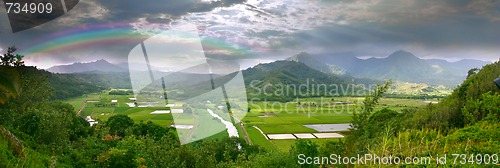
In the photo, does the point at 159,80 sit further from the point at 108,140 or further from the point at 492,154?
the point at 108,140

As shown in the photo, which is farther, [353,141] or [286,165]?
[286,165]

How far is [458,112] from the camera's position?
808 inches

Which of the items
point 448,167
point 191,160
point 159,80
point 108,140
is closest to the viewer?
point 448,167

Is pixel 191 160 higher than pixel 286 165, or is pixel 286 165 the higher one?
pixel 286 165

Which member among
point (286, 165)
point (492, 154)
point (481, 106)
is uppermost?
point (492, 154)

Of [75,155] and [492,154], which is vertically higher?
[492,154]

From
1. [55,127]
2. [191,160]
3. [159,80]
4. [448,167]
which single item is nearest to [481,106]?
[448,167]

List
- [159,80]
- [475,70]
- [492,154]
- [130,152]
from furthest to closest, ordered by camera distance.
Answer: [475,70] → [130,152] → [159,80] → [492,154]

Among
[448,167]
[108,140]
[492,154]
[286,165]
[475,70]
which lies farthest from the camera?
[475,70]

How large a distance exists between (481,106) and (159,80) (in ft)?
56.2

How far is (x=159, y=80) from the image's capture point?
12305 millimetres

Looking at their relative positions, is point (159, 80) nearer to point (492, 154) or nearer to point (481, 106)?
point (492, 154)

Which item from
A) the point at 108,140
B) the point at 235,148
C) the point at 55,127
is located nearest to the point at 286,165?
the point at 108,140

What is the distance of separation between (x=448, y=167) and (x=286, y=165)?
1229 cm
